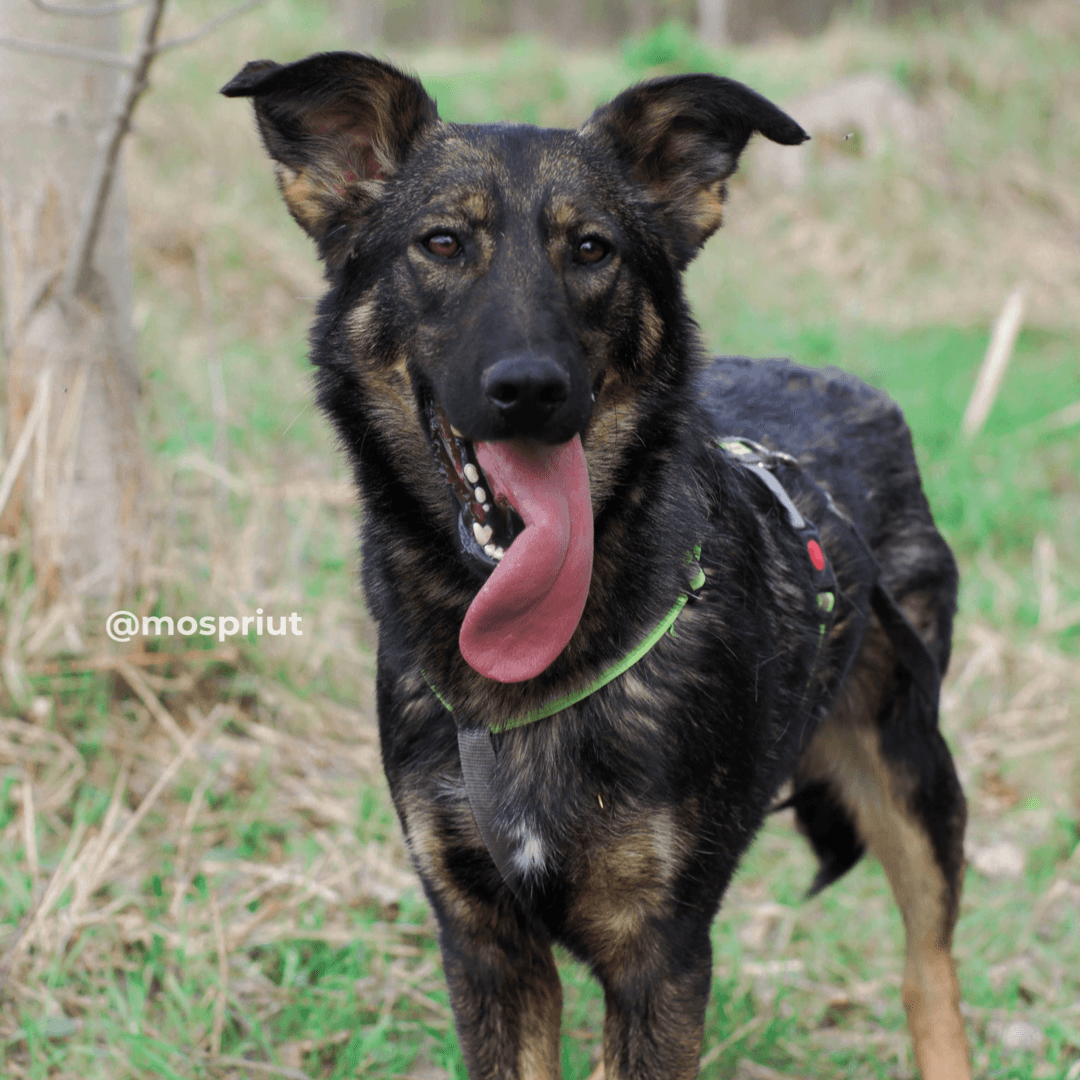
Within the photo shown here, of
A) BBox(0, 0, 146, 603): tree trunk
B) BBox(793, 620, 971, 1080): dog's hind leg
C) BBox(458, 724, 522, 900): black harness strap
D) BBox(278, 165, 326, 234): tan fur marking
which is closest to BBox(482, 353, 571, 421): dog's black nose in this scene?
BBox(458, 724, 522, 900): black harness strap

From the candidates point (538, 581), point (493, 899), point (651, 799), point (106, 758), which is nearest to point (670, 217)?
point (538, 581)

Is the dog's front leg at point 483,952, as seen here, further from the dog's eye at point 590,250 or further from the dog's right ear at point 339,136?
the dog's right ear at point 339,136

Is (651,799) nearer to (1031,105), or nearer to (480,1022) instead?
(480,1022)

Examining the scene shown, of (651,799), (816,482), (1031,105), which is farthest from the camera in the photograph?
(1031,105)

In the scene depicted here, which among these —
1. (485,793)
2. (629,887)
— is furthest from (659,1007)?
(485,793)

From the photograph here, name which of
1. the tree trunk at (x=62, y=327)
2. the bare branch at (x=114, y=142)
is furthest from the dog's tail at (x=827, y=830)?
the bare branch at (x=114, y=142)

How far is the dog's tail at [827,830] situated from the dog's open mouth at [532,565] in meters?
1.43

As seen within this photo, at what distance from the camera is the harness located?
2.12m

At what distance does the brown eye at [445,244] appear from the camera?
2209 mm

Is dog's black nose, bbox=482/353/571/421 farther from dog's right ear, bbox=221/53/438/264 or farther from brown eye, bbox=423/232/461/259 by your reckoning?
dog's right ear, bbox=221/53/438/264

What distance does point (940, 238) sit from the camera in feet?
37.6

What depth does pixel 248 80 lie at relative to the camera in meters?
2.08

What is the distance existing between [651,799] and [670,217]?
128 centimetres

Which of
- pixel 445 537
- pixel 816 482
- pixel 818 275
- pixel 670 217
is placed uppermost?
pixel 670 217
